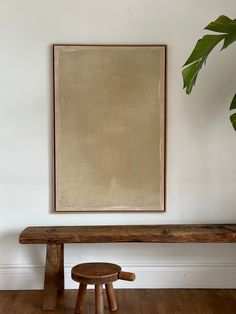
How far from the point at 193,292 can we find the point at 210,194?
0.78 meters

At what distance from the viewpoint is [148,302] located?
124 inches

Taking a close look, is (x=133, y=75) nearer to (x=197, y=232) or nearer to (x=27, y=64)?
(x=27, y=64)

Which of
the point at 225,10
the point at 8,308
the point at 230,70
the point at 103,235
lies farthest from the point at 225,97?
the point at 8,308

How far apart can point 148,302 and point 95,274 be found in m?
0.58

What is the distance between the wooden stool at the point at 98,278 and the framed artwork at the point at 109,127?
0.58 metres

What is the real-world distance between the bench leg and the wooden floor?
80 millimetres

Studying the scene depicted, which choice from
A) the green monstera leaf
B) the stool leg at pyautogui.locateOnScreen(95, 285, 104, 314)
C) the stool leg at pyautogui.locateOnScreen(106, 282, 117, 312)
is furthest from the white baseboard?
the green monstera leaf

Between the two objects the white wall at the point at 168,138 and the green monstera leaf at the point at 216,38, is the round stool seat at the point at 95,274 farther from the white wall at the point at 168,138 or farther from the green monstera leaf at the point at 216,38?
the green monstera leaf at the point at 216,38

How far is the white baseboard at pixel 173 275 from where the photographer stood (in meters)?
3.42

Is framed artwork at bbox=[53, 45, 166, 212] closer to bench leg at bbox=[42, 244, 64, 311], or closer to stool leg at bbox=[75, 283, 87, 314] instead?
bench leg at bbox=[42, 244, 64, 311]

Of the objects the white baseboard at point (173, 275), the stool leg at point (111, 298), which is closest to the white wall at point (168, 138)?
the white baseboard at point (173, 275)

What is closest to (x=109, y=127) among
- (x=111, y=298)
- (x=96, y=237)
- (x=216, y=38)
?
(x=96, y=237)

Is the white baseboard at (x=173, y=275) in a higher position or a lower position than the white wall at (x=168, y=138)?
lower

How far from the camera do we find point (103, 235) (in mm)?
3055
